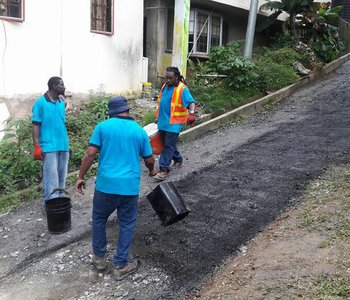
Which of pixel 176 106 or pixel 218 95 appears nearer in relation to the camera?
pixel 176 106

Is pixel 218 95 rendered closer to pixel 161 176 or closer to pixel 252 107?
pixel 252 107

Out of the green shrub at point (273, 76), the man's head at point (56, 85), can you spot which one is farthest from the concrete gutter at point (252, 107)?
the man's head at point (56, 85)

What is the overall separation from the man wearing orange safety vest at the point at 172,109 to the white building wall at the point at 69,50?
3355 millimetres

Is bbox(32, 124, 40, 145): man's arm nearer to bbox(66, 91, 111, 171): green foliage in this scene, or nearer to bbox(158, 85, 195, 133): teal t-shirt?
bbox(158, 85, 195, 133): teal t-shirt

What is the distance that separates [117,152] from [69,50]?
5980 millimetres

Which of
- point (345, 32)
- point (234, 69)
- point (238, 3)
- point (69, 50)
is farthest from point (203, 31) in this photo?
point (345, 32)

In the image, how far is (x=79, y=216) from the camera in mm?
5672

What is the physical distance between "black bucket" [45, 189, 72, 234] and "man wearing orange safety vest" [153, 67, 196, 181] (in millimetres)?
1962

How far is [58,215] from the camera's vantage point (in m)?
5.08

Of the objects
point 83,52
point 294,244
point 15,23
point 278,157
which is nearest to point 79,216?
point 294,244

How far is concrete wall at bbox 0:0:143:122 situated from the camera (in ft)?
27.0

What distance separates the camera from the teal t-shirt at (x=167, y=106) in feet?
21.3

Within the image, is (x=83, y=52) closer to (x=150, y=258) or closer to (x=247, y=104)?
(x=247, y=104)

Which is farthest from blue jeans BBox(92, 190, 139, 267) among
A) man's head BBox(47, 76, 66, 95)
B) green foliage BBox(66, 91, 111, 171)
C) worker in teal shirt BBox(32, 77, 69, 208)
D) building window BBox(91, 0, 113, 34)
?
building window BBox(91, 0, 113, 34)
